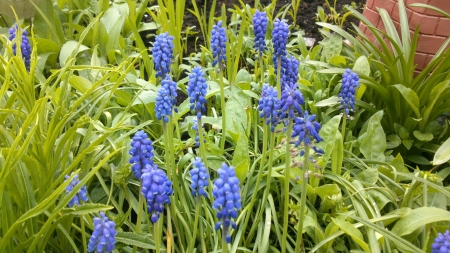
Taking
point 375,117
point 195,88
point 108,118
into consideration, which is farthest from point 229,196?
point 375,117

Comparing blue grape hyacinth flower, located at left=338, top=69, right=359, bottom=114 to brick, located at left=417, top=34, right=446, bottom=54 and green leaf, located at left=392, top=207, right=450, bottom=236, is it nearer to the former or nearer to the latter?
green leaf, located at left=392, top=207, right=450, bottom=236

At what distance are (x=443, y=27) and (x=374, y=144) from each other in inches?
54.5

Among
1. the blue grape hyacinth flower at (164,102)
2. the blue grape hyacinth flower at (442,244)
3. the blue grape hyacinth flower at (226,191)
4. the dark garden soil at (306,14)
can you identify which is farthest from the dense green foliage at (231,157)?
the dark garden soil at (306,14)

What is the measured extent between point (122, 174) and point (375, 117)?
5.70 feet

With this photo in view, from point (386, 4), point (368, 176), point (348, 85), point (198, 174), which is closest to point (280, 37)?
point (348, 85)

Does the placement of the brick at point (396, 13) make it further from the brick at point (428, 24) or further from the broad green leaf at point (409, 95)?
the broad green leaf at point (409, 95)

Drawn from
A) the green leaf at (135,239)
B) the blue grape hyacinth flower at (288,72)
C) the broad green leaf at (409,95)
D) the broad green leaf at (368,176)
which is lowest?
the green leaf at (135,239)

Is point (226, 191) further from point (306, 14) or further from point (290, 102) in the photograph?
point (306, 14)

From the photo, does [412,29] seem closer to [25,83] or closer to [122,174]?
[122,174]

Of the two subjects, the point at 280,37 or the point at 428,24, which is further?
the point at 428,24

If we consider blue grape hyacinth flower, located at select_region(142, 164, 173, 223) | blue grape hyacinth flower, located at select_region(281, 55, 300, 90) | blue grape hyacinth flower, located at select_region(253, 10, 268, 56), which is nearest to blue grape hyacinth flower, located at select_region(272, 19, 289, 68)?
blue grape hyacinth flower, located at select_region(281, 55, 300, 90)

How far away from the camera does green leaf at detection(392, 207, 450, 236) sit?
2.34 m

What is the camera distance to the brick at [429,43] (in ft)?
12.4

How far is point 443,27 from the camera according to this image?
3.74 meters
